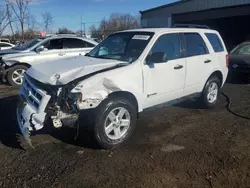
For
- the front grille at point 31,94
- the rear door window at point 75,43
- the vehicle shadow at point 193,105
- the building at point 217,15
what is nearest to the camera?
the front grille at point 31,94

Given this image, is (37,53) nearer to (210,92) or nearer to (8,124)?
(8,124)

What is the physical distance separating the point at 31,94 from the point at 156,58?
2.13m

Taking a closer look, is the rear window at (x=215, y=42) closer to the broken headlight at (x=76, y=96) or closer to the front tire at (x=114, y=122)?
the front tire at (x=114, y=122)

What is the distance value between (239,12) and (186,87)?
13.1m

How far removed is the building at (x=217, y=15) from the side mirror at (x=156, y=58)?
13.6m

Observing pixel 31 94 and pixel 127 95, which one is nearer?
pixel 31 94

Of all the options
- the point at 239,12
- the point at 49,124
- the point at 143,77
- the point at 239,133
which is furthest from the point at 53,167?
the point at 239,12

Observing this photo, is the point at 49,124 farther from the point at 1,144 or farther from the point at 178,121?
the point at 178,121

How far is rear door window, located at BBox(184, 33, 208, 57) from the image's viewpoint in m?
6.04

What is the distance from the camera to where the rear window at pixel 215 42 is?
6.77 m

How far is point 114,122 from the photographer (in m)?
4.66

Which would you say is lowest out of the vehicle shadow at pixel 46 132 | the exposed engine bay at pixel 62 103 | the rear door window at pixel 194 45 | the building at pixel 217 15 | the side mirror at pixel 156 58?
the vehicle shadow at pixel 46 132

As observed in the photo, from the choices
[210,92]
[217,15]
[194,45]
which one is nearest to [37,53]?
[194,45]

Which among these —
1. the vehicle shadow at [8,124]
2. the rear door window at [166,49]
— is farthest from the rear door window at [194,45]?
the vehicle shadow at [8,124]
